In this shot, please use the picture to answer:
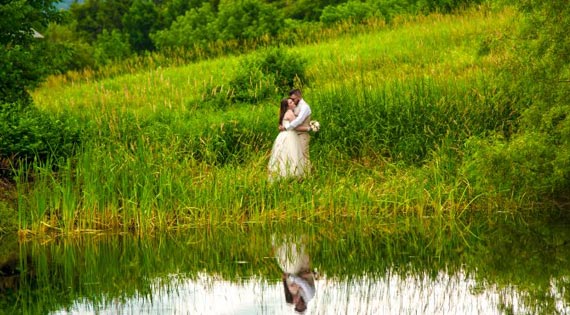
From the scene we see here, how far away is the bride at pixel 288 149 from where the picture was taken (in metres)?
18.7

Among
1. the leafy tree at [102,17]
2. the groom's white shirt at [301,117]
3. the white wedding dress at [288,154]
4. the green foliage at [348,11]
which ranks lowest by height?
the white wedding dress at [288,154]

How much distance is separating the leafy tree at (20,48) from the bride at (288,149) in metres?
5.69

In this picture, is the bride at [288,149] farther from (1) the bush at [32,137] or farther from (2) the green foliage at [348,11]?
(2) the green foliage at [348,11]

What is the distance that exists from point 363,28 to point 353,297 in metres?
24.4

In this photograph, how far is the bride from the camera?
18.7m

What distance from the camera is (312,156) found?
2019cm

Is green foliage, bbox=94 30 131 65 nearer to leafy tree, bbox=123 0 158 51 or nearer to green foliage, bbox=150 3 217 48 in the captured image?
green foliage, bbox=150 3 217 48

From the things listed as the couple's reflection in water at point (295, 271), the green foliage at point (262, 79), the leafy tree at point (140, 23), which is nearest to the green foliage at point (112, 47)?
the leafy tree at point (140, 23)

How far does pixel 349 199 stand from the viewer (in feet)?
54.9

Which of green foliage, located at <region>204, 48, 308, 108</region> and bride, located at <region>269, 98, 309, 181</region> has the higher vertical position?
green foliage, located at <region>204, 48, 308, 108</region>

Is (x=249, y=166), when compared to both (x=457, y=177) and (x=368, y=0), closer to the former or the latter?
(x=457, y=177)

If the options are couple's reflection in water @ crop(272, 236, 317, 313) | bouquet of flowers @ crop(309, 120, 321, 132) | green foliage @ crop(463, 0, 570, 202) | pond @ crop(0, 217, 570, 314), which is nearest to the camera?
pond @ crop(0, 217, 570, 314)

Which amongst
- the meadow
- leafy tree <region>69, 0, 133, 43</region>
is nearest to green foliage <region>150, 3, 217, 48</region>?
leafy tree <region>69, 0, 133, 43</region>

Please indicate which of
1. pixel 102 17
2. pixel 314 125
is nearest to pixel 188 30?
pixel 102 17
